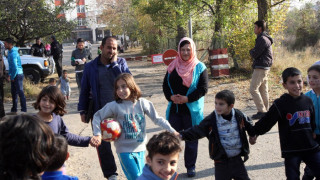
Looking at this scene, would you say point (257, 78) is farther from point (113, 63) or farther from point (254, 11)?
point (254, 11)

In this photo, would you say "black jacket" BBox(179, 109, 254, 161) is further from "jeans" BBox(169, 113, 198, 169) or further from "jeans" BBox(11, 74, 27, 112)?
"jeans" BBox(11, 74, 27, 112)

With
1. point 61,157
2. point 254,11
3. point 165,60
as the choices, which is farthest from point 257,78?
point 254,11

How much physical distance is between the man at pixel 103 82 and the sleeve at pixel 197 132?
136 centimetres

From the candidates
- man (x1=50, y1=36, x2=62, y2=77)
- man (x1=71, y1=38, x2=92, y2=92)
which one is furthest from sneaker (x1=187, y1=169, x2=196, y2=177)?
man (x1=50, y1=36, x2=62, y2=77)

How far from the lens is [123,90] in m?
3.83

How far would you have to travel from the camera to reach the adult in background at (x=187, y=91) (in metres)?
4.73

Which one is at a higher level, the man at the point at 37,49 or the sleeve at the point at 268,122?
the man at the point at 37,49

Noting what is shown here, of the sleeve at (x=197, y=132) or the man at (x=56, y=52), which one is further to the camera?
the man at (x=56, y=52)

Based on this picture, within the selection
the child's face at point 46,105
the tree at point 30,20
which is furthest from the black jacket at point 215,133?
the tree at point 30,20

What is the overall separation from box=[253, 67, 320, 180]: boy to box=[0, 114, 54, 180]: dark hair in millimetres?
2452

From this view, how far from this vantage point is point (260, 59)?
26.0ft

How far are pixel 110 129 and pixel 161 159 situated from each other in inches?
43.3

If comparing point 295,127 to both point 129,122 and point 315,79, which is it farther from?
point 129,122

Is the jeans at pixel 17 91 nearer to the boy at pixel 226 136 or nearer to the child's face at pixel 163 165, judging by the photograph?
the boy at pixel 226 136
